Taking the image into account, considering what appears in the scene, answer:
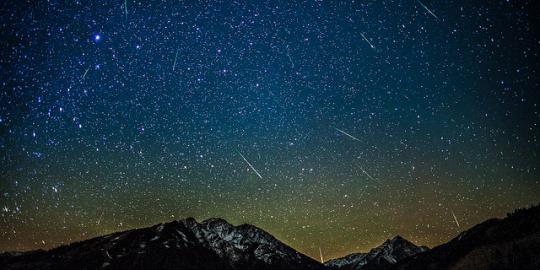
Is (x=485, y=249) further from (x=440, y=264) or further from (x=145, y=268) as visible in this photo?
(x=145, y=268)

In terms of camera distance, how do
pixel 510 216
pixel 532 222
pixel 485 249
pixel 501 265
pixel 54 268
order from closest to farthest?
pixel 501 265
pixel 532 222
pixel 485 249
pixel 510 216
pixel 54 268

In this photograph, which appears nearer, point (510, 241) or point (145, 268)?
point (510, 241)

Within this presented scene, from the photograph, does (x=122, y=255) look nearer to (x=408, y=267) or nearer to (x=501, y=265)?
(x=408, y=267)

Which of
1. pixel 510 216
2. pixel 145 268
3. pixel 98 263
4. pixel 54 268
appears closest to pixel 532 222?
pixel 510 216

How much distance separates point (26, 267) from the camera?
18612cm

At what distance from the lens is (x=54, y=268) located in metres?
185

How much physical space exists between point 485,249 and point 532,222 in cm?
1463

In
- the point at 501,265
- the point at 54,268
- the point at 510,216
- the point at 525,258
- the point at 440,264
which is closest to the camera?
the point at 525,258

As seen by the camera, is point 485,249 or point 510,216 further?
point 510,216

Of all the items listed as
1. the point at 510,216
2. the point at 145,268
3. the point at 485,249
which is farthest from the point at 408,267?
the point at 145,268

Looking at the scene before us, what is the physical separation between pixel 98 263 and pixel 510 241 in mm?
Result: 188103

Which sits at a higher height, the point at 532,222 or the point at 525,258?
the point at 532,222

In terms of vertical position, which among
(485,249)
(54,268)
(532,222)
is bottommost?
(54,268)

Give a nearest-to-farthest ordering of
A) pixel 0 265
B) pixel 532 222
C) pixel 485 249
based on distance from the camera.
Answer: pixel 532 222 < pixel 485 249 < pixel 0 265
